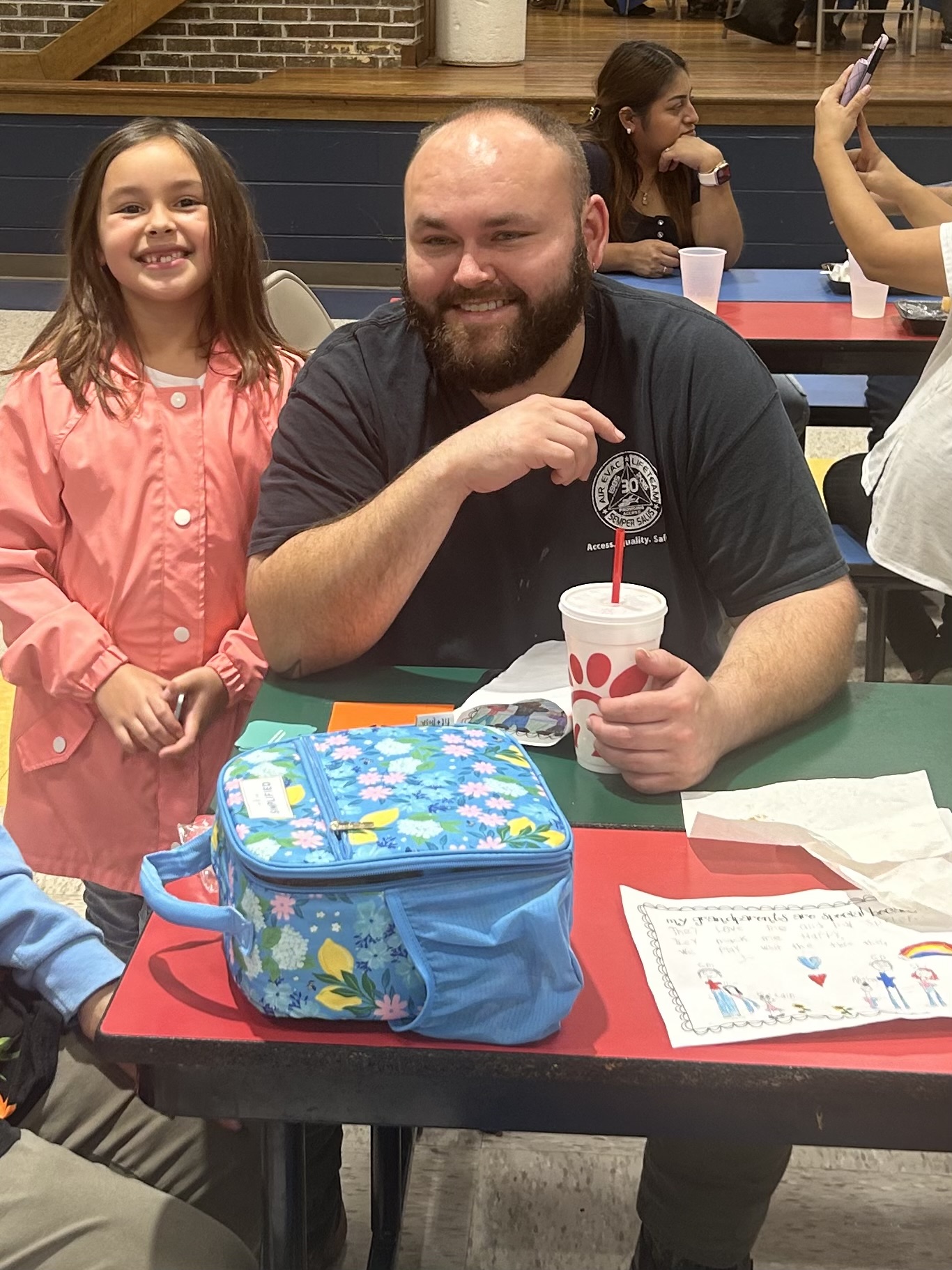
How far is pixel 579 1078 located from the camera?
981 millimetres

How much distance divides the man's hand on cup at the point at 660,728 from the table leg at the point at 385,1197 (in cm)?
55

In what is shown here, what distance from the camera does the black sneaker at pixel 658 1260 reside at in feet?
4.75

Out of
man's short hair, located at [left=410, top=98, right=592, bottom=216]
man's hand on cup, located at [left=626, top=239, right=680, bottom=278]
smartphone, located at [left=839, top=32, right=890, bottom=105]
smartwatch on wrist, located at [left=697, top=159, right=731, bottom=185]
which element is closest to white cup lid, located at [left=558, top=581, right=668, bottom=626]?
man's short hair, located at [left=410, top=98, right=592, bottom=216]

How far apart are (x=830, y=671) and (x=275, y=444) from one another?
0.73 metres


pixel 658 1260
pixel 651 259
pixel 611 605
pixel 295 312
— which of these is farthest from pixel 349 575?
pixel 651 259

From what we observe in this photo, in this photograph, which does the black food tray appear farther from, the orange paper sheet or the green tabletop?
the orange paper sheet

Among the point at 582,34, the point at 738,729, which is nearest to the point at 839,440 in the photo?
the point at 738,729

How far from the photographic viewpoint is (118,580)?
74.5 inches

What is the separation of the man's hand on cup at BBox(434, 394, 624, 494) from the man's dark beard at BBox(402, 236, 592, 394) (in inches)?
8.5

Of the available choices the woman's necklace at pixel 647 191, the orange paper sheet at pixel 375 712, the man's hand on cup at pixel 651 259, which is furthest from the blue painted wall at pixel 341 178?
the orange paper sheet at pixel 375 712

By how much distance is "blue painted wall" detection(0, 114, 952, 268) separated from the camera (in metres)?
7.10

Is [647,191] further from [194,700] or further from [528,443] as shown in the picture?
[528,443]

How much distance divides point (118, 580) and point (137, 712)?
20 cm

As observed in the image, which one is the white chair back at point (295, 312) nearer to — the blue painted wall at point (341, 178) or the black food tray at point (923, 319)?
the black food tray at point (923, 319)
